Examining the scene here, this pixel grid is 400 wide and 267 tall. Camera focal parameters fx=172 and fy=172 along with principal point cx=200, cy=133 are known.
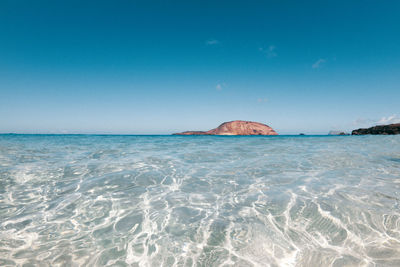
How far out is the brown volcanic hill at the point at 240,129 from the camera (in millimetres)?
102562

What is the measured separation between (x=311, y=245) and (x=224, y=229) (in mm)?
1281

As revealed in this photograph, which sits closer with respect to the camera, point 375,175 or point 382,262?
point 382,262

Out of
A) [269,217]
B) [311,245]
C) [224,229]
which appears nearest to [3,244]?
[224,229]

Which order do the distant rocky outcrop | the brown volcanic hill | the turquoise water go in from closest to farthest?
the turquoise water → the distant rocky outcrop → the brown volcanic hill

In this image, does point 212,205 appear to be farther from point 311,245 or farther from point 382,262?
point 382,262

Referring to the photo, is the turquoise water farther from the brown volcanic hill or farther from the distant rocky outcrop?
the brown volcanic hill

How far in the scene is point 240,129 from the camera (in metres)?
105

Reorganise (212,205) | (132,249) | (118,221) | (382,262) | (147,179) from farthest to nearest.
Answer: (147,179)
(212,205)
(118,221)
(132,249)
(382,262)

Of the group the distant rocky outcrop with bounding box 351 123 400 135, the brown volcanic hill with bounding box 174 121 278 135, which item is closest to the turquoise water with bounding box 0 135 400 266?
the distant rocky outcrop with bounding box 351 123 400 135

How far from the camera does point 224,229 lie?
2.93 meters

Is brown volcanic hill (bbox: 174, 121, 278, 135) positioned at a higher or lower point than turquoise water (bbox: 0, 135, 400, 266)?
higher

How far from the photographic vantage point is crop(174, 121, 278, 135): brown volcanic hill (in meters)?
103

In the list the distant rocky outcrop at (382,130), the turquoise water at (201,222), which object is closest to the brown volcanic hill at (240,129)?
the distant rocky outcrop at (382,130)

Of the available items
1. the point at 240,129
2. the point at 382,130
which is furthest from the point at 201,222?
the point at 240,129
